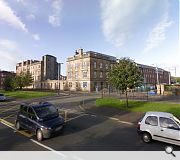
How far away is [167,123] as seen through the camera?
9844mm

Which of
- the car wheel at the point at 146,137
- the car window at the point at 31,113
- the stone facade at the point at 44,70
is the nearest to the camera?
the car wheel at the point at 146,137

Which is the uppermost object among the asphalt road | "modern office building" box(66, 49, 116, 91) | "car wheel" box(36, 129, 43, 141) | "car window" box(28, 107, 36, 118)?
"modern office building" box(66, 49, 116, 91)

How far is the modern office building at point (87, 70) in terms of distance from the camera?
229ft

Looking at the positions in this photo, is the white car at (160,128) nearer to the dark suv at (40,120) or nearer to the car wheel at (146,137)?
the car wheel at (146,137)

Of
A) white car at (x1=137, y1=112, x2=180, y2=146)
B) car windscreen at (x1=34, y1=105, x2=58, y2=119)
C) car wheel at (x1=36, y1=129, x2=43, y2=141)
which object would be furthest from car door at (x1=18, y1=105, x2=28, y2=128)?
white car at (x1=137, y1=112, x2=180, y2=146)

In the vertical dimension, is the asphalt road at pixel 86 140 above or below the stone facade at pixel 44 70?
below

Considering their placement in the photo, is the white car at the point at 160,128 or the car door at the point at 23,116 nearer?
the white car at the point at 160,128

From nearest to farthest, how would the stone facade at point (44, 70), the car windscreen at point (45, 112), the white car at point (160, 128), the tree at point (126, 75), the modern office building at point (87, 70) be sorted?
the white car at point (160, 128) → the car windscreen at point (45, 112) → the tree at point (126, 75) → the modern office building at point (87, 70) → the stone facade at point (44, 70)

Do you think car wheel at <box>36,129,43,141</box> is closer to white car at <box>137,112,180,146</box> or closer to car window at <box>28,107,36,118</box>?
car window at <box>28,107,36,118</box>

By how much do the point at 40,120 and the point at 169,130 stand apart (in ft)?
23.0

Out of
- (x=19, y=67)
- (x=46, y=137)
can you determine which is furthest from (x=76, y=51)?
(x=46, y=137)

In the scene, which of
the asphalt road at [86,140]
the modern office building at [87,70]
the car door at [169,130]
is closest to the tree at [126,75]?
the asphalt road at [86,140]

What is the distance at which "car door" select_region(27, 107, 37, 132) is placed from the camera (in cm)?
1175
